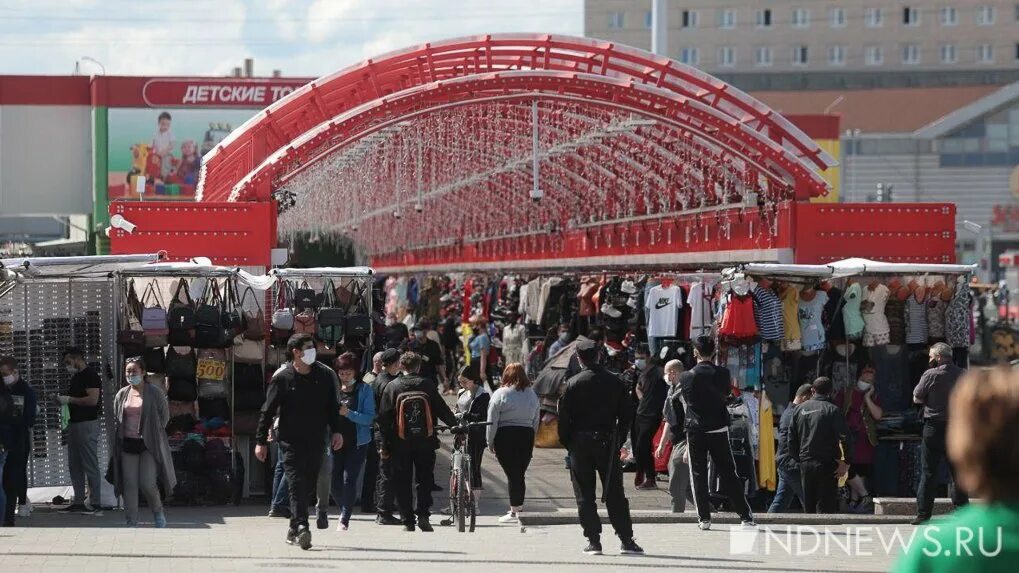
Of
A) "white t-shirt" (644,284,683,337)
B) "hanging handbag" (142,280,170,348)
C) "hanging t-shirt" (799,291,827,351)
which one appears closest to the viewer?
"hanging handbag" (142,280,170,348)

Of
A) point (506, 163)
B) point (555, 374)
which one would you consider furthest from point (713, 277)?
point (506, 163)

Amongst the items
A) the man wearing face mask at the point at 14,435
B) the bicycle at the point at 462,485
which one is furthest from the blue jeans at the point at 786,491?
the man wearing face mask at the point at 14,435

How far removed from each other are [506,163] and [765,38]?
230 ft

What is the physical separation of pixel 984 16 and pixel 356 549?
88.2 meters

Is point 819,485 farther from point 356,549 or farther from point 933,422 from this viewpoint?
point 356,549

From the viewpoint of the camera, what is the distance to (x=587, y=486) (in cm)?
1142

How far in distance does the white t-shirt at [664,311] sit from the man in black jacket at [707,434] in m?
5.27

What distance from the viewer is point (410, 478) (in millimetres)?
13172

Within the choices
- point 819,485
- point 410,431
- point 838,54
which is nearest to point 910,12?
point 838,54

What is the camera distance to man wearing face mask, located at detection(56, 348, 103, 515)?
47.4 ft

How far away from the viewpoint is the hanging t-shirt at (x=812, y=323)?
1595 cm

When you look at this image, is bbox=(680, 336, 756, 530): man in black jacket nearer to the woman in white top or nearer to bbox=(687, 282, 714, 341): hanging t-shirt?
the woman in white top

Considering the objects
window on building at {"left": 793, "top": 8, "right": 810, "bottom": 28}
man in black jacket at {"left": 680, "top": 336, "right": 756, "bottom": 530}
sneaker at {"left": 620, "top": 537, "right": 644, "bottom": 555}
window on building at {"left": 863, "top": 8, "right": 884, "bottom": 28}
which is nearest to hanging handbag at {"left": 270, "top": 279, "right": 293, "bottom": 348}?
man in black jacket at {"left": 680, "top": 336, "right": 756, "bottom": 530}

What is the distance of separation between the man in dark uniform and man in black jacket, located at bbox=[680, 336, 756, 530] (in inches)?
58.2
